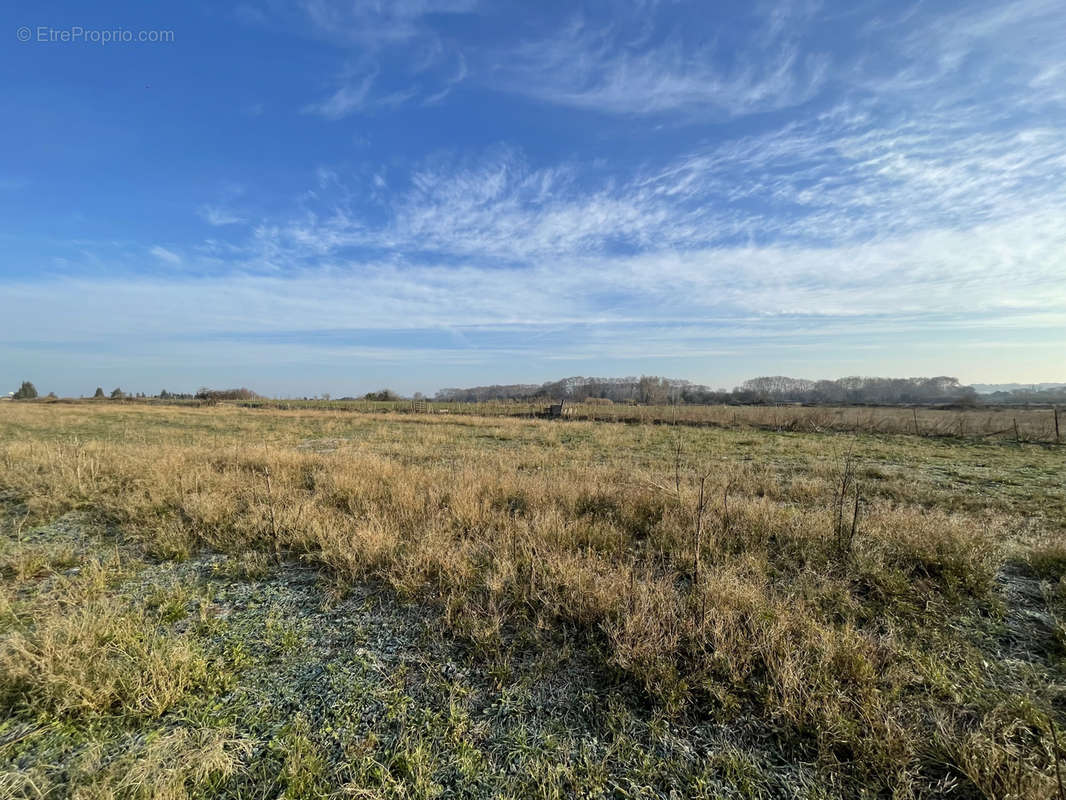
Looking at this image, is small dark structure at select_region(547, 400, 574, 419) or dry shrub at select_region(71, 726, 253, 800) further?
small dark structure at select_region(547, 400, 574, 419)

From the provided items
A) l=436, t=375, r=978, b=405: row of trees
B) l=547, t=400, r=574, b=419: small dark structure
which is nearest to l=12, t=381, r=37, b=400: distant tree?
l=436, t=375, r=978, b=405: row of trees

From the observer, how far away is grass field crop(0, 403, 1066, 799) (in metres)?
2.20

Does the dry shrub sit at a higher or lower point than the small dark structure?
lower

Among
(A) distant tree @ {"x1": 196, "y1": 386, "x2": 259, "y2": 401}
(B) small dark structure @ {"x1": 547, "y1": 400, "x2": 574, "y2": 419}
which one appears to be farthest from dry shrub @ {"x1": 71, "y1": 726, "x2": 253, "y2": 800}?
(A) distant tree @ {"x1": 196, "y1": 386, "x2": 259, "y2": 401}

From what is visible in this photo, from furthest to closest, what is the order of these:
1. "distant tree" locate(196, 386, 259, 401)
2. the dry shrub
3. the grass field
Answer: "distant tree" locate(196, 386, 259, 401) → the grass field → the dry shrub

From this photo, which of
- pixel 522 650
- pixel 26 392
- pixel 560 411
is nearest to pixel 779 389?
pixel 560 411

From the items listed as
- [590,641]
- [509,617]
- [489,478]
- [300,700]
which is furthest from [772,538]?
[300,700]

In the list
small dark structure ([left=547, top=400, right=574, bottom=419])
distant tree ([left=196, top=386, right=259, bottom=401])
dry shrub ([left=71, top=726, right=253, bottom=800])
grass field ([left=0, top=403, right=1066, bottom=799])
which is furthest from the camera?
distant tree ([left=196, top=386, right=259, bottom=401])

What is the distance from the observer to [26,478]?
7723 millimetres

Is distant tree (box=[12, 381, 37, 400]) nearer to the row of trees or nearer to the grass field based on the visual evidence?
the row of trees

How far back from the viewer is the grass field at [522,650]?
2.20 meters

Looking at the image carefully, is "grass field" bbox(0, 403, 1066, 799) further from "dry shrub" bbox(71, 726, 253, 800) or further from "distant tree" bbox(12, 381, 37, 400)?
"distant tree" bbox(12, 381, 37, 400)

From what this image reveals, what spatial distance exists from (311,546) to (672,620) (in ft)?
13.9

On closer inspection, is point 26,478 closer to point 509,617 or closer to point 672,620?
point 509,617
